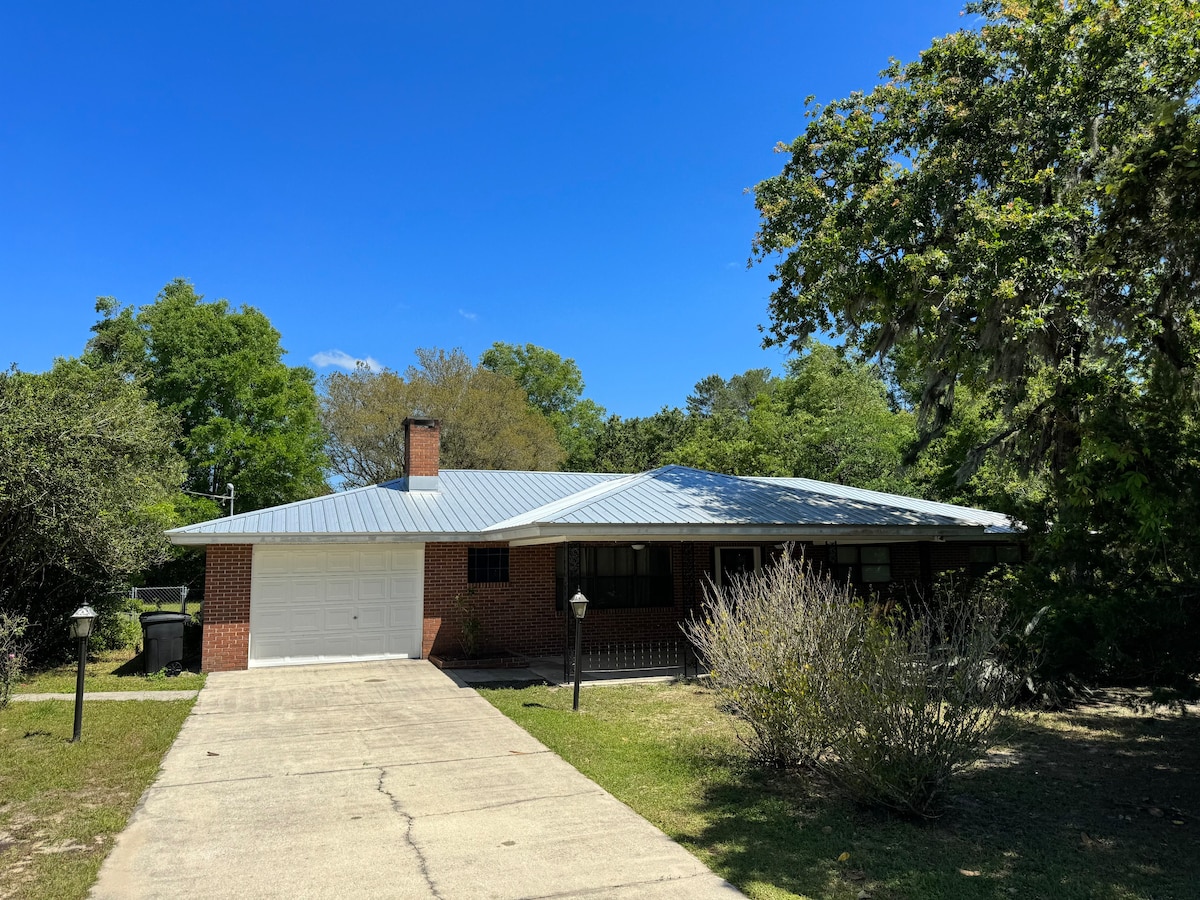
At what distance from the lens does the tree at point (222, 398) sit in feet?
112

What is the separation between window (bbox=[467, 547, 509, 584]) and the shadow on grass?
8278mm

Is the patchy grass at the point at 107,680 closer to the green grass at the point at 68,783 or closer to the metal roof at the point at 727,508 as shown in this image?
the green grass at the point at 68,783

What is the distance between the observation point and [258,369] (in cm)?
3544

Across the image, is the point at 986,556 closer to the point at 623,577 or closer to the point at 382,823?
the point at 623,577

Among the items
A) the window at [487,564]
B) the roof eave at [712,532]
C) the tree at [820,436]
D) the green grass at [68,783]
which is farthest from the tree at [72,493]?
the tree at [820,436]

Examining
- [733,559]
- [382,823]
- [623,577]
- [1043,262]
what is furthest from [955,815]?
[733,559]

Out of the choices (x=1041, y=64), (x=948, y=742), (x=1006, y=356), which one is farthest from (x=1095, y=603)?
(x=1041, y=64)

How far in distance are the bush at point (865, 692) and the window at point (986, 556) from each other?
1121 centimetres

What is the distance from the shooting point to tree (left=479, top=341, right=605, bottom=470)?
48625mm

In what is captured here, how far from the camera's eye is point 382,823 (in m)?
5.52

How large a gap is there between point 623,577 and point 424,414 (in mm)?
21441

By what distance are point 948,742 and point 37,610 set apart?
47.5ft

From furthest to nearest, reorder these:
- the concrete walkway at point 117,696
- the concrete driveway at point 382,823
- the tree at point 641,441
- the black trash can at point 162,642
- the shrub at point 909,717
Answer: the tree at point 641,441 < the black trash can at point 162,642 < the concrete walkway at point 117,696 < the shrub at point 909,717 < the concrete driveway at point 382,823

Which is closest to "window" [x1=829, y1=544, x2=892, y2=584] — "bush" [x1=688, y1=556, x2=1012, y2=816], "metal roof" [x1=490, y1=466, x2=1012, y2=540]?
"metal roof" [x1=490, y1=466, x2=1012, y2=540]
